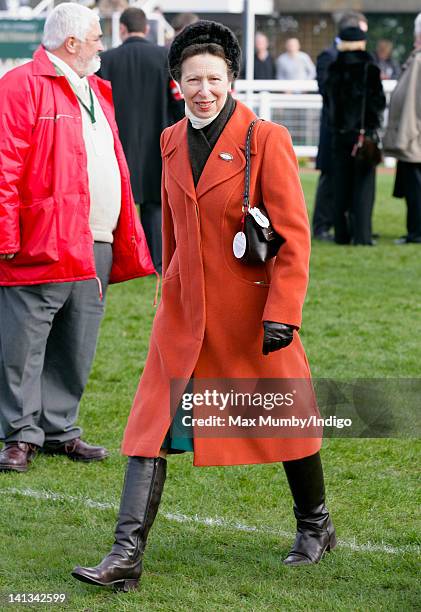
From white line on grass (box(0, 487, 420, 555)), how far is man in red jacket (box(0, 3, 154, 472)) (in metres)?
0.35

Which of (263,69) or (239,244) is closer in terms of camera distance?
(239,244)

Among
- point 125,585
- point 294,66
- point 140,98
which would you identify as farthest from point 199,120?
point 294,66

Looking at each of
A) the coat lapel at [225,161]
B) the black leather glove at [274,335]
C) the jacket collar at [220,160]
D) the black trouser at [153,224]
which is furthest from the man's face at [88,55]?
the black trouser at [153,224]

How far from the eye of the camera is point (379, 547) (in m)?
5.14

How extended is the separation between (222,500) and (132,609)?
139 centimetres

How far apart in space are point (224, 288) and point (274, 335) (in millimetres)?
284

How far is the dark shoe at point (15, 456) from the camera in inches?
243

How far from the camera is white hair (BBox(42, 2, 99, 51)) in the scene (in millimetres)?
6133

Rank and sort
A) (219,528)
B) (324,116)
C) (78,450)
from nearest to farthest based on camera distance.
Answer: (219,528)
(78,450)
(324,116)

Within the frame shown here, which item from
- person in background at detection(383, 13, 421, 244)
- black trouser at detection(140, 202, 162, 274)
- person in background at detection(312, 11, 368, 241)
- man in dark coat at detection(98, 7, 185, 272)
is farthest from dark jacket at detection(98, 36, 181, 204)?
person in background at detection(383, 13, 421, 244)

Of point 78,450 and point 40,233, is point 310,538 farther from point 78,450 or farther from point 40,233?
point 40,233

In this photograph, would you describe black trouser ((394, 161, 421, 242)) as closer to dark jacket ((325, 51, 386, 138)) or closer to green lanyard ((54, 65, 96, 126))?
dark jacket ((325, 51, 386, 138))

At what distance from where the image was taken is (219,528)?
17.7ft

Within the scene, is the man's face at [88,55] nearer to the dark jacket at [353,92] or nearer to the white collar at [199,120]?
the white collar at [199,120]
